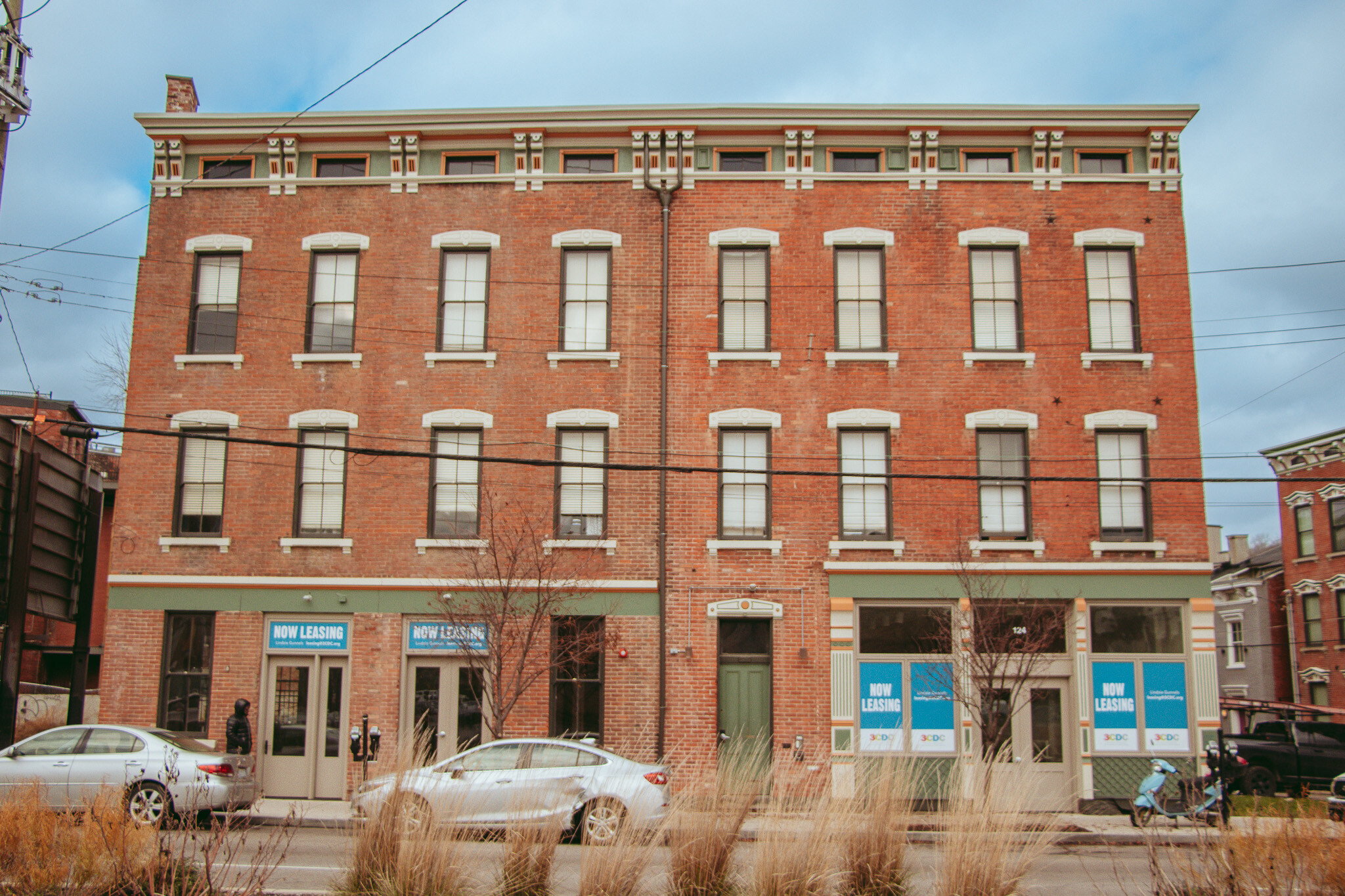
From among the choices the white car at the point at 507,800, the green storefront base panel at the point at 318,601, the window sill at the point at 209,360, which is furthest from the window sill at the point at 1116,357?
the window sill at the point at 209,360

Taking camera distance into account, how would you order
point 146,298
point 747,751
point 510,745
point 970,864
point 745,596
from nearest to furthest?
point 970,864 → point 510,745 → point 747,751 → point 745,596 → point 146,298

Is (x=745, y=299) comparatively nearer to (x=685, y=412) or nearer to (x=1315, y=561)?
(x=685, y=412)

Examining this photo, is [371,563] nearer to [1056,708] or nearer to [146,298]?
[146,298]

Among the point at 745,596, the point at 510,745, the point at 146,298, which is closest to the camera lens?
the point at 510,745

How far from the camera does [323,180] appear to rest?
21.4m

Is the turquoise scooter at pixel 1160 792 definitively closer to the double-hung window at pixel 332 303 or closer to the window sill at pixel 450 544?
the window sill at pixel 450 544

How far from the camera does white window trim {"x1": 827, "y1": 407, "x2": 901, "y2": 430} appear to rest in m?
20.2

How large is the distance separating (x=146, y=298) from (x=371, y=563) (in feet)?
22.7

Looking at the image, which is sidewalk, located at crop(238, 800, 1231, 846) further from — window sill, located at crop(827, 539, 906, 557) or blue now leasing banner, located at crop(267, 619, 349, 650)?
window sill, located at crop(827, 539, 906, 557)

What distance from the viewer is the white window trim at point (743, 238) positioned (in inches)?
818

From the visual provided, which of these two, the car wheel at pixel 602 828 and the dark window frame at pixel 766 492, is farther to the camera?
the dark window frame at pixel 766 492

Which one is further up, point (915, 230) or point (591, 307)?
point (915, 230)

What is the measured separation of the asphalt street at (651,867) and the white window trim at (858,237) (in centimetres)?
1094

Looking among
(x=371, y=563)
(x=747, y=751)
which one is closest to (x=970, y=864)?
(x=747, y=751)
